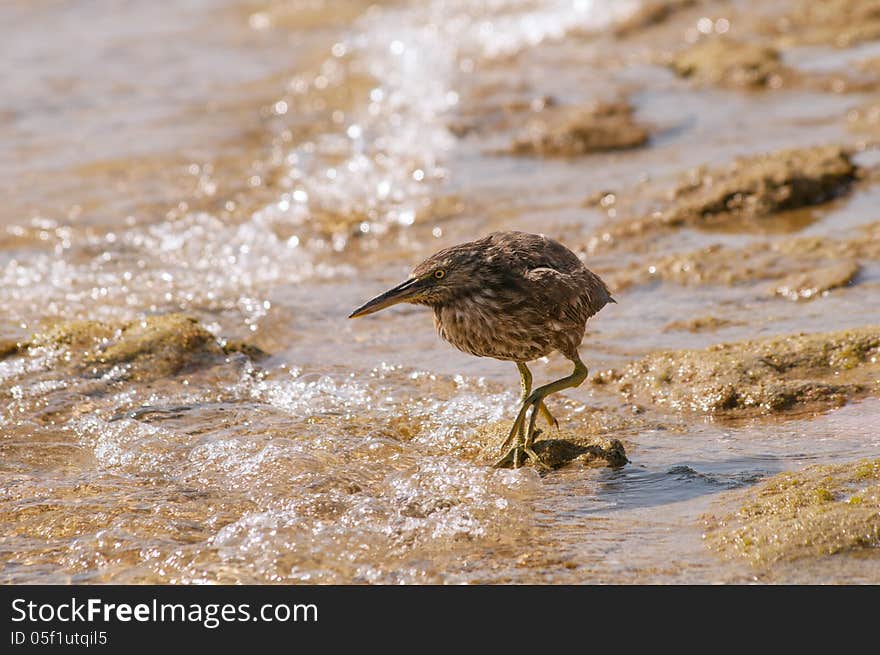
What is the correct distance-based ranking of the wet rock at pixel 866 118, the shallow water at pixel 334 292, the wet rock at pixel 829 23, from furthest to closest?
the wet rock at pixel 829 23 → the wet rock at pixel 866 118 → the shallow water at pixel 334 292

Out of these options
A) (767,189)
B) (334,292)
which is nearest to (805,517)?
(334,292)

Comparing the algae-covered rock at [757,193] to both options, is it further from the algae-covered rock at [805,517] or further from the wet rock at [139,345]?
the algae-covered rock at [805,517]

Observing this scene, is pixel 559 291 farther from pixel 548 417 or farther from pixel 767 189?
pixel 767 189

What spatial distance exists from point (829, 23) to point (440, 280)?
923 cm

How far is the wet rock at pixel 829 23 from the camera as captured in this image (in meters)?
13.1

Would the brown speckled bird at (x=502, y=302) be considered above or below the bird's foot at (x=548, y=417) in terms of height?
above

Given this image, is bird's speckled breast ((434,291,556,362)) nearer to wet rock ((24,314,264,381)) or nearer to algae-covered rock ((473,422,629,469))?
algae-covered rock ((473,422,629,469))

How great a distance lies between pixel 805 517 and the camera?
480 centimetres

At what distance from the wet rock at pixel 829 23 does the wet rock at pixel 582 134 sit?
2777mm

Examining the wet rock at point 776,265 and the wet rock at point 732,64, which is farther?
the wet rock at point 732,64

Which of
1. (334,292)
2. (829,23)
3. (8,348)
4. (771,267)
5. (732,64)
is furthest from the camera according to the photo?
(829,23)

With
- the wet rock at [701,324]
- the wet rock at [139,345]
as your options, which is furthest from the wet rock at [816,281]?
the wet rock at [139,345]

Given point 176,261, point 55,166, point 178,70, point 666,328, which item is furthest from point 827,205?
point 178,70

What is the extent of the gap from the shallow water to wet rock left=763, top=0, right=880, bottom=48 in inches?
65.5
